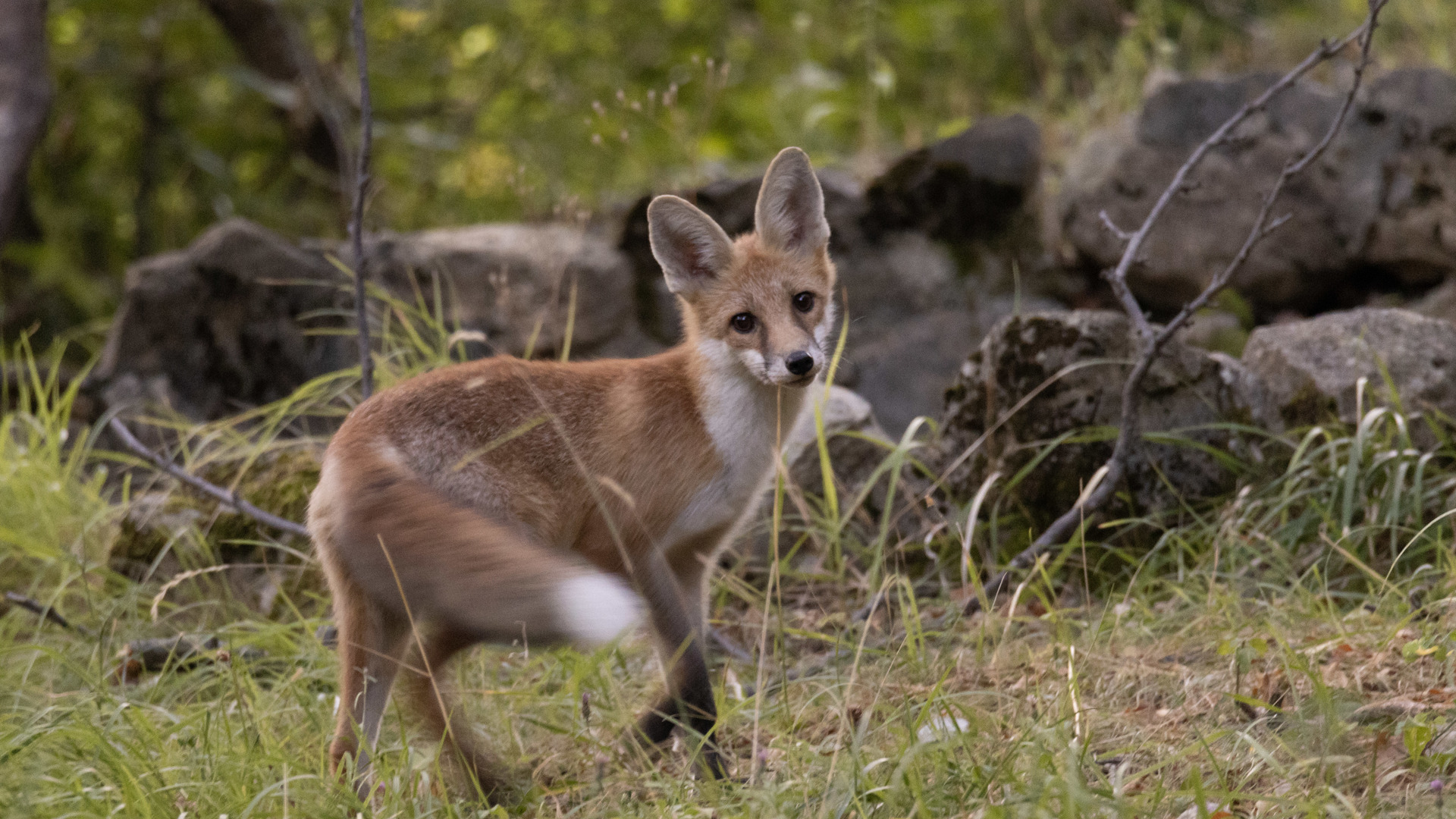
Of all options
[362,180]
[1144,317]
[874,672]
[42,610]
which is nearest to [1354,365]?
[1144,317]

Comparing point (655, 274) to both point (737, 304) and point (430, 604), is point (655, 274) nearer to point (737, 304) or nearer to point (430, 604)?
point (737, 304)

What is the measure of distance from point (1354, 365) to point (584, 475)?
2.77m

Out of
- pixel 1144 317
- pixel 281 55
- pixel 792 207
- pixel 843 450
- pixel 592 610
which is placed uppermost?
pixel 281 55

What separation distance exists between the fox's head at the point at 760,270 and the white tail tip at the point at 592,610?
3.66ft

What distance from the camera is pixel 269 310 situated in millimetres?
5480

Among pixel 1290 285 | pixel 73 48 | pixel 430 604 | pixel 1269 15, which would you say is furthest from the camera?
pixel 1269 15

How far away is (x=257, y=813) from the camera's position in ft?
7.52

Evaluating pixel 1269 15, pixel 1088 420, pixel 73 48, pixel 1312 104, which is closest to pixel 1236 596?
pixel 1088 420

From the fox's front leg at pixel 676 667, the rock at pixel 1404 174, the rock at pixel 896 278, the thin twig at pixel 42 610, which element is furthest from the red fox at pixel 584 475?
the rock at pixel 1404 174

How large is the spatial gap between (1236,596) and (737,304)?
1.64 meters

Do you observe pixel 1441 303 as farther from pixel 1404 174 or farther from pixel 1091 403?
pixel 1091 403

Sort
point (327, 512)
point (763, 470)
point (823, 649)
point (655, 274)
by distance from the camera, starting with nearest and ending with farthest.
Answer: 1. point (327, 512)
2. point (763, 470)
3. point (823, 649)
4. point (655, 274)

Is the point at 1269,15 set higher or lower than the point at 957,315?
higher

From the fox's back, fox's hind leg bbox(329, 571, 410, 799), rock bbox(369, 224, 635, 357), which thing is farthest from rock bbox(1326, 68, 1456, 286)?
fox's hind leg bbox(329, 571, 410, 799)
